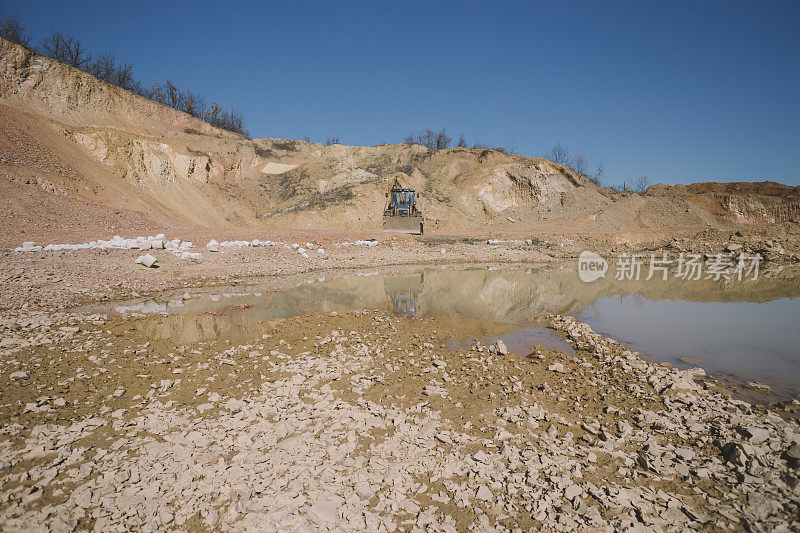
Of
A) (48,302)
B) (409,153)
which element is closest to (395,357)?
(48,302)

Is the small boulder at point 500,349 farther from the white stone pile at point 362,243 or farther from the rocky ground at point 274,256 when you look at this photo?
the white stone pile at point 362,243

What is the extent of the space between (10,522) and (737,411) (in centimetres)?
724

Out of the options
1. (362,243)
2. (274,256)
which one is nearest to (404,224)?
(362,243)

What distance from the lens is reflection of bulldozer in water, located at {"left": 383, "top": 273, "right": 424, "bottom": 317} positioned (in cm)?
991

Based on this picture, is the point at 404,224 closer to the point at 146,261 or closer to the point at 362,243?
the point at 362,243

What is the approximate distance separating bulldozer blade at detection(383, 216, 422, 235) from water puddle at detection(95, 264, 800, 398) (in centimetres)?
1270

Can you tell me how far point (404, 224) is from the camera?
28.6 meters

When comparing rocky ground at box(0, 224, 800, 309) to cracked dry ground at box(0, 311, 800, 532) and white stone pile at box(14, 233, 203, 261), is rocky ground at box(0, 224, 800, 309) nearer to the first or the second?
white stone pile at box(14, 233, 203, 261)

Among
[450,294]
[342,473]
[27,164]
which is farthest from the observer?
[27,164]

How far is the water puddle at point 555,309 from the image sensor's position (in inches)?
281

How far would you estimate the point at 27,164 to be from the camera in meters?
20.1

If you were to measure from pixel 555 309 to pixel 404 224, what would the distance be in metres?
19.3

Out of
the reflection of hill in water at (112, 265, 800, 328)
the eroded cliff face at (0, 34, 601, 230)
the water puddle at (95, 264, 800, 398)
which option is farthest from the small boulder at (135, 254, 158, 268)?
the eroded cliff face at (0, 34, 601, 230)

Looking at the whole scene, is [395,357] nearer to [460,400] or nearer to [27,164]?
[460,400]
